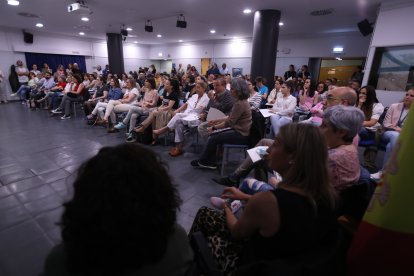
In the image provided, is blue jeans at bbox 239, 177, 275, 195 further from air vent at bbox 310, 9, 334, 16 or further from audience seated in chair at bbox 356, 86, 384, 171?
air vent at bbox 310, 9, 334, 16

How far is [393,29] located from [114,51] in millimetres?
10521

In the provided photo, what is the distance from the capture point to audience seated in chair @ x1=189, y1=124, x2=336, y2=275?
0.86 m

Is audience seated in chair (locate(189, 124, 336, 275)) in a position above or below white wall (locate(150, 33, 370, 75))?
below

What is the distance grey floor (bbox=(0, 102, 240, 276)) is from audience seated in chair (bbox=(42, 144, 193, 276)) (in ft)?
0.50

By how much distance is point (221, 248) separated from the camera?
1.17 m

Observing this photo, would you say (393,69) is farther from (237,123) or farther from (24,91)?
(24,91)

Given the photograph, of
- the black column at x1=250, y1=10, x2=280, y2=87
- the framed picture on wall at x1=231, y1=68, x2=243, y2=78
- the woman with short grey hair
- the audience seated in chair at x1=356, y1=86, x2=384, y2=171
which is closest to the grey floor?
the woman with short grey hair

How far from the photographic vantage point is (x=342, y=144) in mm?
1524

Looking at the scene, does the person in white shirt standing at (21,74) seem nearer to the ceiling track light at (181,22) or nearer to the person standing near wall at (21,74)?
the person standing near wall at (21,74)

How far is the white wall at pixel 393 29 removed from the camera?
496cm

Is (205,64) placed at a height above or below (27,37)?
below

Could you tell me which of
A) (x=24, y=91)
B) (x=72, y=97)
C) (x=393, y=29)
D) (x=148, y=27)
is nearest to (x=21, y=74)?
(x=24, y=91)

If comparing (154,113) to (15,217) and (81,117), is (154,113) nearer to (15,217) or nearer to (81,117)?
(15,217)

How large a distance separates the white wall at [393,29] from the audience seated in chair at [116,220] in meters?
6.64
